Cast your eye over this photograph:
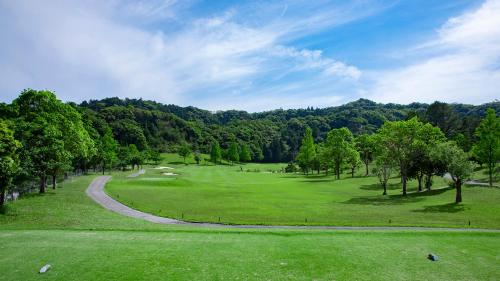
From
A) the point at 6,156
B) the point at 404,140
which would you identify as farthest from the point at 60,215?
the point at 404,140

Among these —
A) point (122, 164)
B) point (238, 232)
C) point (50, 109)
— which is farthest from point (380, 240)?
point (122, 164)

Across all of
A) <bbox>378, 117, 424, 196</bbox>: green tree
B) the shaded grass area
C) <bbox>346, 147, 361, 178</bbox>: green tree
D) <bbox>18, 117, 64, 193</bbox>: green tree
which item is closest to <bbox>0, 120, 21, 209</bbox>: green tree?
the shaded grass area

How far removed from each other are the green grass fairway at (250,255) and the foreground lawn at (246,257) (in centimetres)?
4

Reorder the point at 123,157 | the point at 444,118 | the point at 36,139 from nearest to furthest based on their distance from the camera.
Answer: the point at 36,139, the point at 123,157, the point at 444,118

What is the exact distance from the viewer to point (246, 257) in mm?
14547

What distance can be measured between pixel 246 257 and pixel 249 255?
32 cm

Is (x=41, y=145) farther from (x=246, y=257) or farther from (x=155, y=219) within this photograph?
(x=246, y=257)

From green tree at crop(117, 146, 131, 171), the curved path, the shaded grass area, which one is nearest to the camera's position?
the curved path

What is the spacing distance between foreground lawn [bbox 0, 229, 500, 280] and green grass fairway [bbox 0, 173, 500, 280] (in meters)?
0.04

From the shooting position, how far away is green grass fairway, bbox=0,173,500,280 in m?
12.7

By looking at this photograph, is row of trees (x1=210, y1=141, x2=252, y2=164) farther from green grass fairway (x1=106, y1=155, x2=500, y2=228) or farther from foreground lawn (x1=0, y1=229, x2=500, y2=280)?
foreground lawn (x1=0, y1=229, x2=500, y2=280)

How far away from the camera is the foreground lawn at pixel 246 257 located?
12672mm

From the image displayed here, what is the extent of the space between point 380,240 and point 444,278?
5.60 m

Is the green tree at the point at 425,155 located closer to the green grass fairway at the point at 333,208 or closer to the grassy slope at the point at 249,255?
the green grass fairway at the point at 333,208
